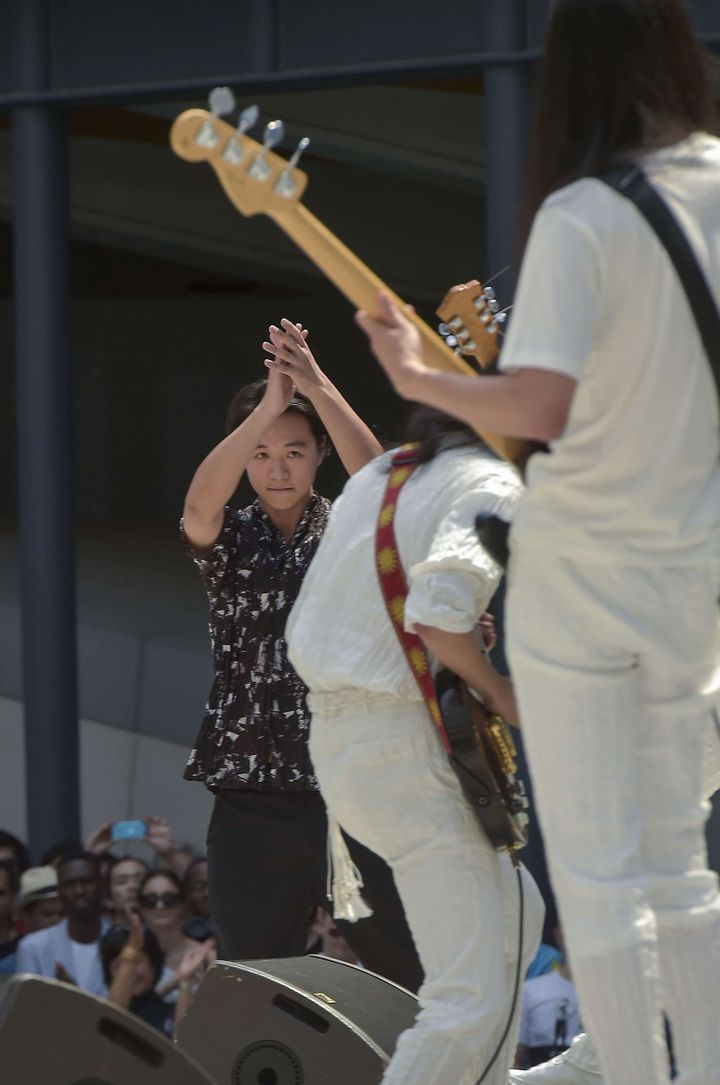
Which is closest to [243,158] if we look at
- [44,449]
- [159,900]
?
[159,900]

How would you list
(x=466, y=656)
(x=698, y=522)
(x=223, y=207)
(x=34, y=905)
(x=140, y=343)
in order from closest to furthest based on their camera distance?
1. (x=698, y=522)
2. (x=466, y=656)
3. (x=34, y=905)
4. (x=223, y=207)
5. (x=140, y=343)

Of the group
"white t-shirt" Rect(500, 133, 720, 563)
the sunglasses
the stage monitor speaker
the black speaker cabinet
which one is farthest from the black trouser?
the sunglasses

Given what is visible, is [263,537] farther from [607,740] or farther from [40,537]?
[40,537]

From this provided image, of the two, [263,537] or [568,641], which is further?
[263,537]

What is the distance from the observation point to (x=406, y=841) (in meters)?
2.91

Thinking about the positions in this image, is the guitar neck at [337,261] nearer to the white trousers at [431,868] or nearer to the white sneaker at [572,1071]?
the white trousers at [431,868]

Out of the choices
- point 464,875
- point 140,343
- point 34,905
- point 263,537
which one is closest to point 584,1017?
point 464,875

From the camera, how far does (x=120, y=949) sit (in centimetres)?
603

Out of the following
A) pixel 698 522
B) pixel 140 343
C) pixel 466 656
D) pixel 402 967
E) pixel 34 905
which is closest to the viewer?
pixel 698 522

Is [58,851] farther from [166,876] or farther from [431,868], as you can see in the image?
[431,868]

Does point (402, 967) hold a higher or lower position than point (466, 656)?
lower

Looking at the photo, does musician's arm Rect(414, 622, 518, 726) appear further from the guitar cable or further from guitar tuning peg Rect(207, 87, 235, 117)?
guitar tuning peg Rect(207, 87, 235, 117)

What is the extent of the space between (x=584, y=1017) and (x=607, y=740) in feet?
1.29

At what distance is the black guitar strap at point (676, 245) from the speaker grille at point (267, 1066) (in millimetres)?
1592
